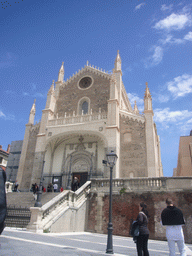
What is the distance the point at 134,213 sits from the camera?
1301 cm

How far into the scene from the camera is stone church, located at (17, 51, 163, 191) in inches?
829

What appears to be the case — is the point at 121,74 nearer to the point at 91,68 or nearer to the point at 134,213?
the point at 91,68

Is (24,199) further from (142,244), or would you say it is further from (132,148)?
(142,244)

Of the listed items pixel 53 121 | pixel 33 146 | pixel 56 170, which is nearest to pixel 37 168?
pixel 56 170

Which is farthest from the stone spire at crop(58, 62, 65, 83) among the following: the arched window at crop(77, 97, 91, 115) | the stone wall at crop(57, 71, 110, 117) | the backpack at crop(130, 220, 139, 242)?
the backpack at crop(130, 220, 139, 242)

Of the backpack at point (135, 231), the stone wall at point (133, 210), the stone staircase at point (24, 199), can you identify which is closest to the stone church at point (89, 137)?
the stone staircase at point (24, 199)

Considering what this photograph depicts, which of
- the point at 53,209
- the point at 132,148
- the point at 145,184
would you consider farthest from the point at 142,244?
the point at 132,148

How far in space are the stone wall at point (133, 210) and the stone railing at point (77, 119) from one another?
10356 mm

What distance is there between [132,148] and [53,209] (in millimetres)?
12174

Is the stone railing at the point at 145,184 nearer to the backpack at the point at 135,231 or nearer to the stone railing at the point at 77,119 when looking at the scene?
the backpack at the point at 135,231

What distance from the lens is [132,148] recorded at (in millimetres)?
21531

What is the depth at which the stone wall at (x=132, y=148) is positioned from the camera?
67.3ft

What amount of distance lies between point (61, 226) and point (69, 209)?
1.18 m

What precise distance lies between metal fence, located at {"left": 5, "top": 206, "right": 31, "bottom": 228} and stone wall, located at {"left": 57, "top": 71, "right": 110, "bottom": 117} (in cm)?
1549
